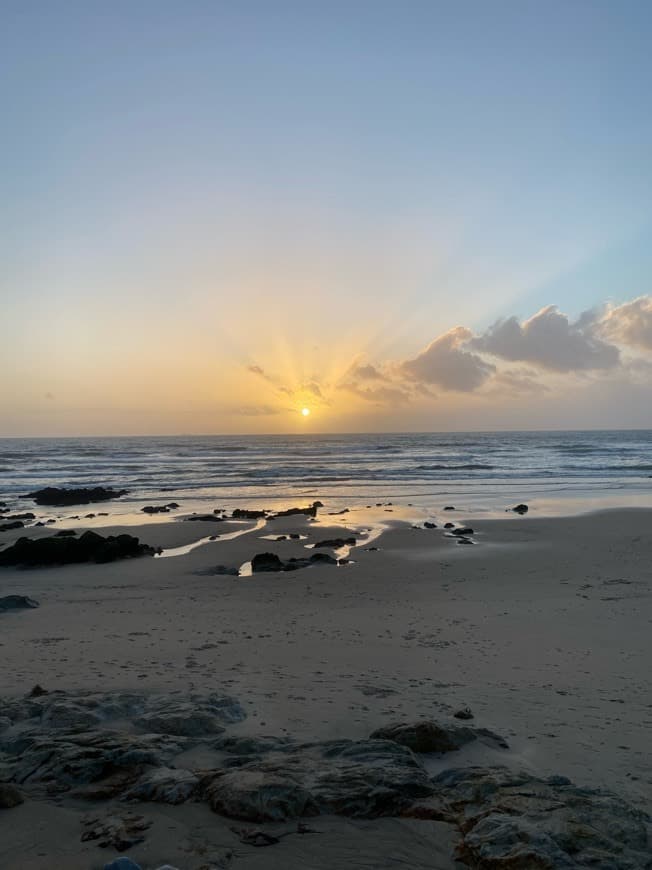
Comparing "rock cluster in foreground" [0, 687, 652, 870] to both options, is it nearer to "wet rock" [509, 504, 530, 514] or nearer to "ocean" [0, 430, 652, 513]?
"wet rock" [509, 504, 530, 514]

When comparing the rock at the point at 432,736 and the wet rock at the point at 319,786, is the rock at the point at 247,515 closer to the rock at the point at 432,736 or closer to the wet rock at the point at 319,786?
the rock at the point at 432,736

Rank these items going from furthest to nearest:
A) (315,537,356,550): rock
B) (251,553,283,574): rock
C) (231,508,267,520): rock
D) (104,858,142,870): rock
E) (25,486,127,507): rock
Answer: (25,486,127,507): rock → (231,508,267,520): rock → (315,537,356,550): rock → (251,553,283,574): rock → (104,858,142,870): rock

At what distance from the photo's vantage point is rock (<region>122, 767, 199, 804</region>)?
15.6 ft

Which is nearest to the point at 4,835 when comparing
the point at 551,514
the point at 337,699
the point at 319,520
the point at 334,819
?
the point at 334,819

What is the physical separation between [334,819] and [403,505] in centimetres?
2519

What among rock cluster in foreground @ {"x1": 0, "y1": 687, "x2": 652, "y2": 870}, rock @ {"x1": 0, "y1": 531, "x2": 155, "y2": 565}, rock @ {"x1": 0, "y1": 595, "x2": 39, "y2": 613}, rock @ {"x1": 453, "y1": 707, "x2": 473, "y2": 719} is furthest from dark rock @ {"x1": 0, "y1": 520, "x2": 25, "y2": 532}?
rock @ {"x1": 453, "y1": 707, "x2": 473, "y2": 719}

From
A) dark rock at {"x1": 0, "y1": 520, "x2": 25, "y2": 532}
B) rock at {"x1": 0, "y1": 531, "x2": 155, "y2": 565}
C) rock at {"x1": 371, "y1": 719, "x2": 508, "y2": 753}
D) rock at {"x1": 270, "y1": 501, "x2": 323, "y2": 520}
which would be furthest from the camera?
rock at {"x1": 270, "y1": 501, "x2": 323, "y2": 520}

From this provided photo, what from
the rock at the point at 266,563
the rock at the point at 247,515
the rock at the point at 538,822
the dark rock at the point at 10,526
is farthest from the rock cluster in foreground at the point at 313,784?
the rock at the point at 247,515

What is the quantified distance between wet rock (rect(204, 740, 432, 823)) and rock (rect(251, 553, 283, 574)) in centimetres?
1007

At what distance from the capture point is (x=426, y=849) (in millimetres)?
4246

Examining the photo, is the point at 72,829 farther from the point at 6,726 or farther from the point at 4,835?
the point at 6,726

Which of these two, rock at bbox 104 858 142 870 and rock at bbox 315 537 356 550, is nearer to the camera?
rock at bbox 104 858 142 870

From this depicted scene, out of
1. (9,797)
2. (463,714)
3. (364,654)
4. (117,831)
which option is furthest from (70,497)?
(117,831)

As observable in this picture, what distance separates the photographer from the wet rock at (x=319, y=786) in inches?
181
